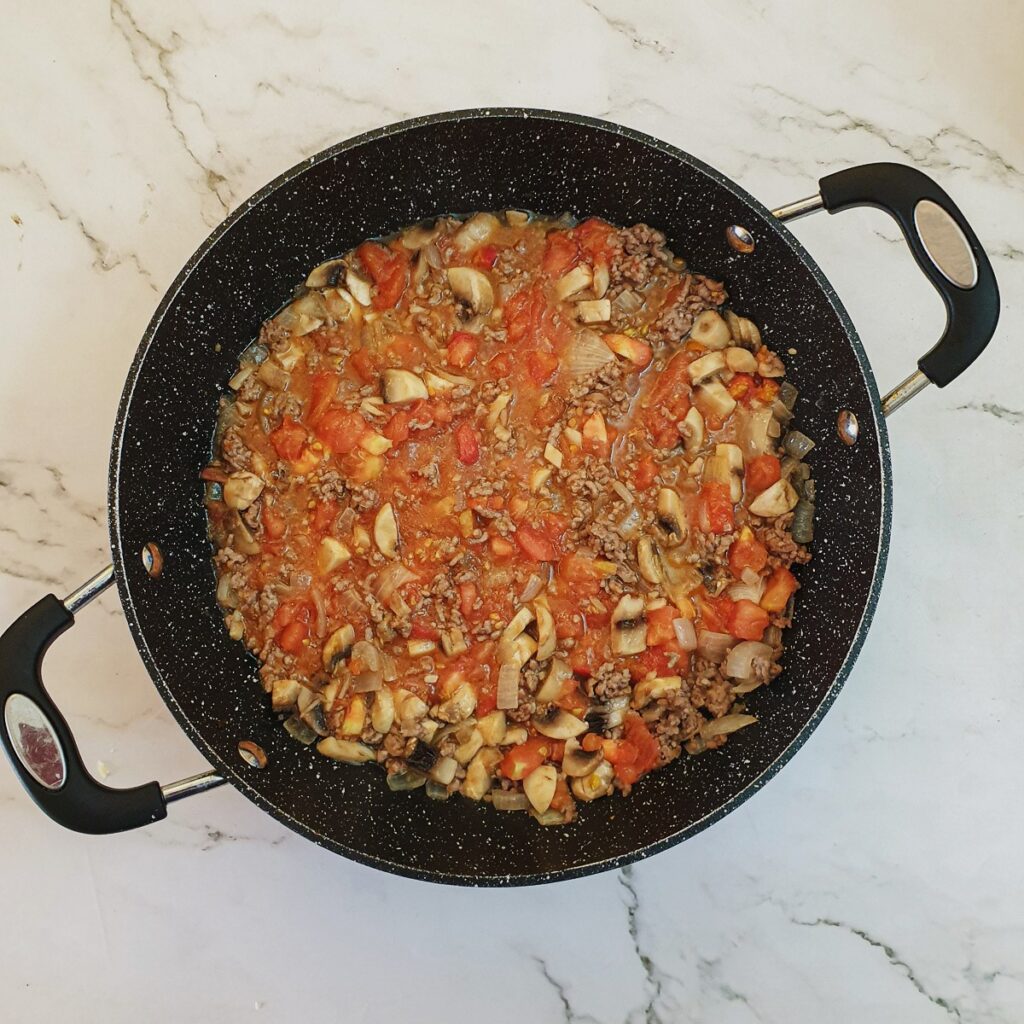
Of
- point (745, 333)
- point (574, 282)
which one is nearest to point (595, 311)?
point (574, 282)

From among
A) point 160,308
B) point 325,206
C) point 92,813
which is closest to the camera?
point 92,813

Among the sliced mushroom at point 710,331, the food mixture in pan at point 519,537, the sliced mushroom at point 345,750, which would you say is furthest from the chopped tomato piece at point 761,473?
the sliced mushroom at point 345,750

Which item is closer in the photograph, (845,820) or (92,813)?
(92,813)

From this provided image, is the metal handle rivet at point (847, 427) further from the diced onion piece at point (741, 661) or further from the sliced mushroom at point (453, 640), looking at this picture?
the sliced mushroom at point (453, 640)

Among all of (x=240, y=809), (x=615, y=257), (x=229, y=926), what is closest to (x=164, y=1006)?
(x=229, y=926)

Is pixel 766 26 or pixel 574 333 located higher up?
pixel 766 26

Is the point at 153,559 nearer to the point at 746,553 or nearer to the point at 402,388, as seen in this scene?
the point at 402,388

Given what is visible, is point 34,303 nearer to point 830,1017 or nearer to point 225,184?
point 225,184
